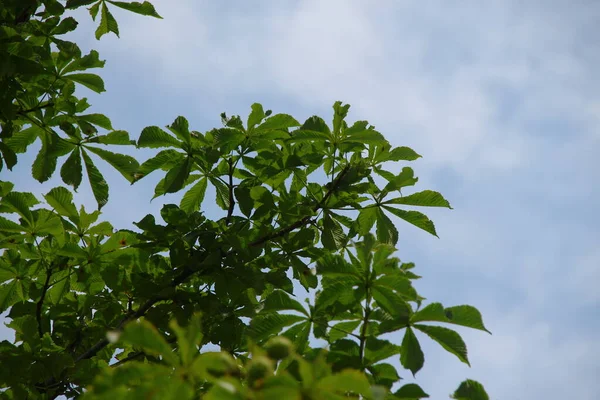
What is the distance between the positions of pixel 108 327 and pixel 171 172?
41.7 inches

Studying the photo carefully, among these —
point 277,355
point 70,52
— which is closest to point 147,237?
point 70,52

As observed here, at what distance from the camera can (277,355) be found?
1640 millimetres

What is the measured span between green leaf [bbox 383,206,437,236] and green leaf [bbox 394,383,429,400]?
1399 mm

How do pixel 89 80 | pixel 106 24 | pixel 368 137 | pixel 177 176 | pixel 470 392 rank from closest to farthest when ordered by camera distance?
pixel 470 392 < pixel 368 137 < pixel 177 176 < pixel 89 80 < pixel 106 24

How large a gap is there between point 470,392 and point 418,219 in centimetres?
147

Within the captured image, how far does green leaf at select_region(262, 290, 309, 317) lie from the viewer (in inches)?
103

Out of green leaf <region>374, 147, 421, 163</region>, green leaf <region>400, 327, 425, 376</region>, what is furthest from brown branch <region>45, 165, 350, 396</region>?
green leaf <region>400, 327, 425, 376</region>

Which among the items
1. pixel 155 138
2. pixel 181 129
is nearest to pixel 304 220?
pixel 181 129

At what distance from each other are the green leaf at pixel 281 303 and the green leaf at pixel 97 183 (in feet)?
4.90

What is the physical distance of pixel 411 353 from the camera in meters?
2.39

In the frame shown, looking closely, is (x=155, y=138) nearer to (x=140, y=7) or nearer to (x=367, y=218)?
(x=140, y=7)

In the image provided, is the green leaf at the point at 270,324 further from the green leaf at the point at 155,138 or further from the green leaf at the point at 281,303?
the green leaf at the point at 155,138

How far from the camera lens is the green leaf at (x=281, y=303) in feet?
8.57

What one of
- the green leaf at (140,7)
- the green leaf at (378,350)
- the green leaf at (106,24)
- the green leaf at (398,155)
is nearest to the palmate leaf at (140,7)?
the green leaf at (140,7)
